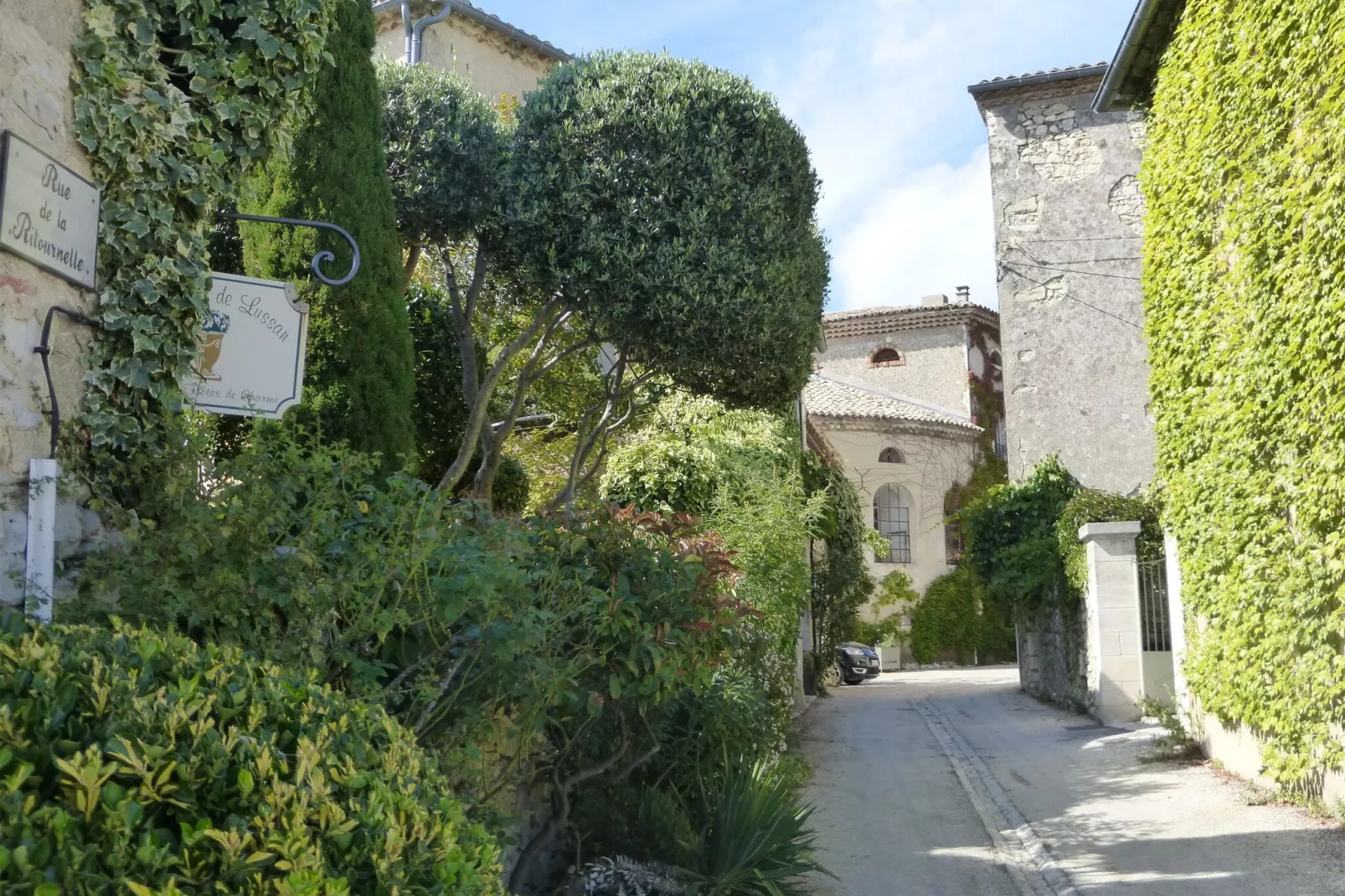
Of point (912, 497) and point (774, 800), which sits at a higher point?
point (912, 497)

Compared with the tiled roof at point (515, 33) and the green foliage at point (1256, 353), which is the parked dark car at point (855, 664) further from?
the green foliage at point (1256, 353)

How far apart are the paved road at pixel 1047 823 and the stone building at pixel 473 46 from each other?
9.92 metres

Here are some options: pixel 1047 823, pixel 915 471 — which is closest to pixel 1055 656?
pixel 1047 823

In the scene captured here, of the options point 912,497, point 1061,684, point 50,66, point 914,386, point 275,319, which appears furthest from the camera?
point 914,386

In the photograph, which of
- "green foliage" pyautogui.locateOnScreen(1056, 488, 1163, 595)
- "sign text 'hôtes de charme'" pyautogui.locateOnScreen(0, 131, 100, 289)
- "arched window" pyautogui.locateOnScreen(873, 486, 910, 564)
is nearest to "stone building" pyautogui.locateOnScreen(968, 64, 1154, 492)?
"green foliage" pyautogui.locateOnScreen(1056, 488, 1163, 595)

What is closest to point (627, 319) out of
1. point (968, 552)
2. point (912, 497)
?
point (968, 552)

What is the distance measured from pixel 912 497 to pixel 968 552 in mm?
16928

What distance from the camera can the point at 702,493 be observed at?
1253cm

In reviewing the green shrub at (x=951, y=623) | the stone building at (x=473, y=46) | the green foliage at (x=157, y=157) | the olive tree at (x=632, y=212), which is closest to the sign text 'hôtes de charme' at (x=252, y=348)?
the green foliage at (x=157, y=157)

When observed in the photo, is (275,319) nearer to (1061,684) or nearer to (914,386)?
(1061,684)

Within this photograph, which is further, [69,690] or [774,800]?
[774,800]

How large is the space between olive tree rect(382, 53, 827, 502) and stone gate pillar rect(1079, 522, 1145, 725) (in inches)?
215

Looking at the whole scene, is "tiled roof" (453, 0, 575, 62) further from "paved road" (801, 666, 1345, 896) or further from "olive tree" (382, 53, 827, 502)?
"paved road" (801, 666, 1345, 896)

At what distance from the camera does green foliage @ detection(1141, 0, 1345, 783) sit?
23.3 ft
